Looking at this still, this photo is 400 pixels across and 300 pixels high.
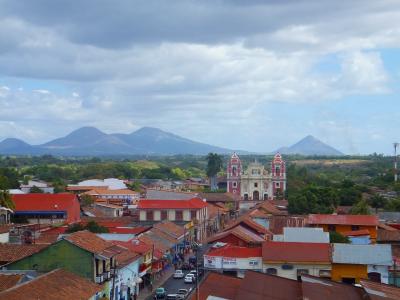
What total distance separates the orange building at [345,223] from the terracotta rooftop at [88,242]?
21.5 m

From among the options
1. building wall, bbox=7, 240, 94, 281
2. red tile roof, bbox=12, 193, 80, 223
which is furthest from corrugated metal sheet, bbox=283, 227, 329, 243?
red tile roof, bbox=12, 193, 80, 223

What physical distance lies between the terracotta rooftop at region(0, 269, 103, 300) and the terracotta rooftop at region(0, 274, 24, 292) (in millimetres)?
1236

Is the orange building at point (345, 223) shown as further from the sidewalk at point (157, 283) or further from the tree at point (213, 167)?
the tree at point (213, 167)

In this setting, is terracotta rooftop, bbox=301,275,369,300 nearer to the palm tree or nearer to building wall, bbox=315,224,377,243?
building wall, bbox=315,224,377,243

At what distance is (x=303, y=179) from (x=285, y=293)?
97.0 m

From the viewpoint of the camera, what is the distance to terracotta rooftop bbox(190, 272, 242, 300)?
2652cm

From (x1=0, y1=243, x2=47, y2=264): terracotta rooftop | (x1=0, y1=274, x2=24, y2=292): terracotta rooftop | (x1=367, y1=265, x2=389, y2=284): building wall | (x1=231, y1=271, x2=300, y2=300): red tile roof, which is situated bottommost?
(x1=367, y1=265, x2=389, y2=284): building wall

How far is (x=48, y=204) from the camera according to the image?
62156 mm

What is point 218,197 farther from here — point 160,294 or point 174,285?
point 160,294

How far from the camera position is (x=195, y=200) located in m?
68.8

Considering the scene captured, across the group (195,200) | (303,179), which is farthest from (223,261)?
(303,179)

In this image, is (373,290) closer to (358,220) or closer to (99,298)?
(99,298)

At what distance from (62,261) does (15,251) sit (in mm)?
2700

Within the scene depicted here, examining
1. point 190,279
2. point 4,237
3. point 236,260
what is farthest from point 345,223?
point 4,237
